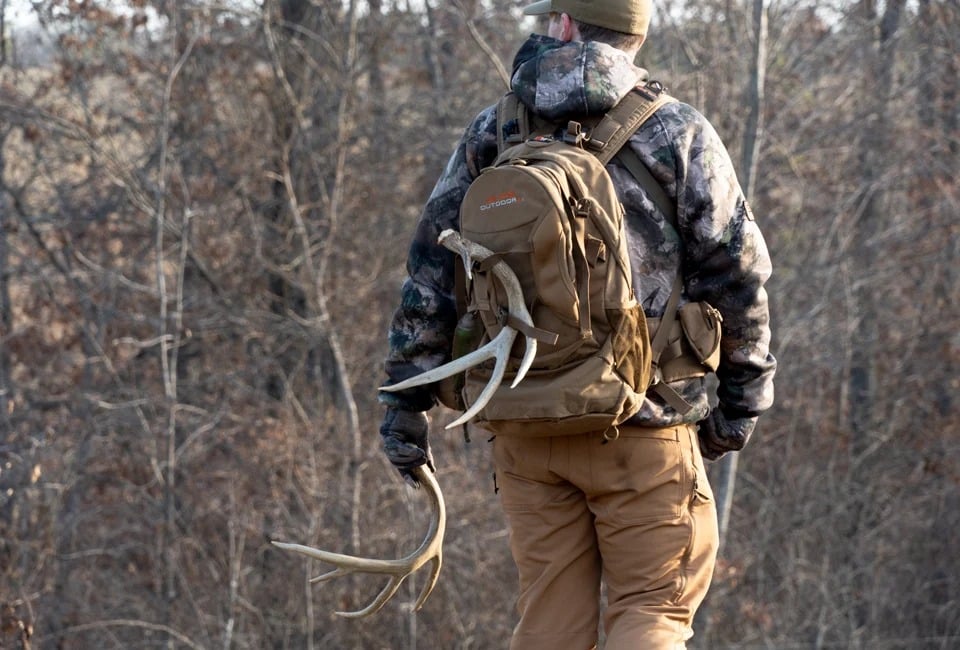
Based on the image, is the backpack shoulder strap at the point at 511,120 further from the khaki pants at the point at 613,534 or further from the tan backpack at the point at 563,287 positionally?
the khaki pants at the point at 613,534

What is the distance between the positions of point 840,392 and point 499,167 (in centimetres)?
658

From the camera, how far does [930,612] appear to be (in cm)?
777

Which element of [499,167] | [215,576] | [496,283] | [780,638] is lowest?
[780,638]

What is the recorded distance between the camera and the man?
2.93 meters

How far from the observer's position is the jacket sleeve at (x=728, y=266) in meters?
2.95

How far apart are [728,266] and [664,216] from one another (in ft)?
0.69

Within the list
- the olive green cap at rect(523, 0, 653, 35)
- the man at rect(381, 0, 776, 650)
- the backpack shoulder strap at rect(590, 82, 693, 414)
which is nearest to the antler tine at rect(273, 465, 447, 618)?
the man at rect(381, 0, 776, 650)

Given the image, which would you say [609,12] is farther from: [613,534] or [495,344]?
[613,534]

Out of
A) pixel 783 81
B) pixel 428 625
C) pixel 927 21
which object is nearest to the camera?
pixel 428 625

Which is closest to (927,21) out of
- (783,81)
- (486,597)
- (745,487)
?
(783,81)

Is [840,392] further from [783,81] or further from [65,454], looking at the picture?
[65,454]

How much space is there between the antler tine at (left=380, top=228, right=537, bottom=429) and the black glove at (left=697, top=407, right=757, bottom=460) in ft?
2.42

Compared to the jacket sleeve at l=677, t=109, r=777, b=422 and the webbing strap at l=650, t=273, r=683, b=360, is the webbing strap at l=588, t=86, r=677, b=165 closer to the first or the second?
the jacket sleeve at l=677, t=109, r=777, b=422

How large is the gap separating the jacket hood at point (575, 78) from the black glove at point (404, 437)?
87cm
